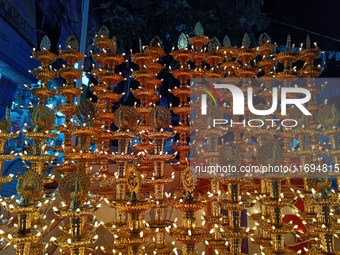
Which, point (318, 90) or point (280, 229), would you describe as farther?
point (318, 90)

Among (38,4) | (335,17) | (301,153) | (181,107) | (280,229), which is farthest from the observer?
(335,17)

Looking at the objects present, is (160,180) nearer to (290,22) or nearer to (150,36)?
(150,36)

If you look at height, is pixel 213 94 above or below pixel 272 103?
above

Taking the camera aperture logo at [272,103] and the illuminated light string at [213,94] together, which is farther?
the illuminated light string at [213,94]

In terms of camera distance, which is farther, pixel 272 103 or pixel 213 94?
pixel 213 94

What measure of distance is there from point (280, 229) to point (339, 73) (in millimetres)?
8930

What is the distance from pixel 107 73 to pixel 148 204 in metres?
2.28

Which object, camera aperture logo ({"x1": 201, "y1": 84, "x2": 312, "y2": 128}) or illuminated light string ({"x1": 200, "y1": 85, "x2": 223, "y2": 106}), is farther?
illuminated light string ({"x1": 200, "y1": 85, "x2": 223, "y2": 106})

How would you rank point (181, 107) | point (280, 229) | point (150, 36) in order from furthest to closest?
point (150, 36)
point (181, 107)
point (280, 229)

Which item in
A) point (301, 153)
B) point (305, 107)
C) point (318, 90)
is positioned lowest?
point (301, 153)

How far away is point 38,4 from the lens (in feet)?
17.8

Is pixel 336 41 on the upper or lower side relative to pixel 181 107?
upper

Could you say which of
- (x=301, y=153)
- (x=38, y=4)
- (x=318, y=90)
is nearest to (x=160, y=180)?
(x=301, y=153)

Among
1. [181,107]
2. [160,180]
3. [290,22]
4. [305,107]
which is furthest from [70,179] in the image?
[290,22]
